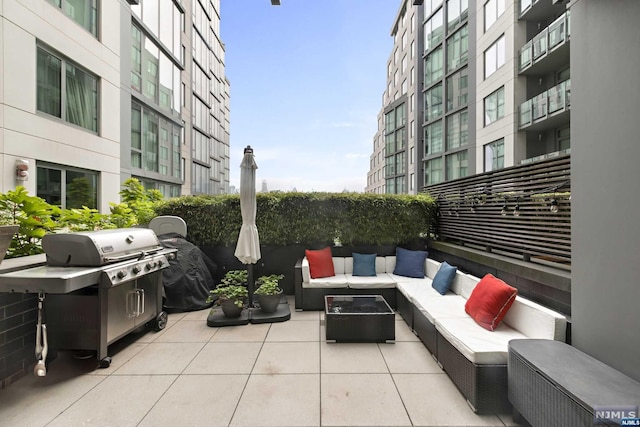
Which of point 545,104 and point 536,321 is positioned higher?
point 545,104

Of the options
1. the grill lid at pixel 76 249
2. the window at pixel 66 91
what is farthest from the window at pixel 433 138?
the grill lid at pixel 76 249

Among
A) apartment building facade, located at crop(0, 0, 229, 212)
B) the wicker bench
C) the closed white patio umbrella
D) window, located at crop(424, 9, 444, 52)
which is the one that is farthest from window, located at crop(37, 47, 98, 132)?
window, located at crop(424, 9, 444, 52)

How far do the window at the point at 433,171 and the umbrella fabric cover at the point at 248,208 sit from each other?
50.3ft

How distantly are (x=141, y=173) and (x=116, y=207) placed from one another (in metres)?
5.67

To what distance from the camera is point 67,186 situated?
6.54 meters

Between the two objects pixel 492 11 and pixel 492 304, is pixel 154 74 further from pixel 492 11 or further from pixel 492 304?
pixel 492 11

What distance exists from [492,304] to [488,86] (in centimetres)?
1362

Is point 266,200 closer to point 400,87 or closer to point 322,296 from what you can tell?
point 322,296

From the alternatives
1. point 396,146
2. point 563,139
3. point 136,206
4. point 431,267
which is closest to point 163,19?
point 136,206

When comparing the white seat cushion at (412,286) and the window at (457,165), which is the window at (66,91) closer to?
the white seat cushion at (412,286)

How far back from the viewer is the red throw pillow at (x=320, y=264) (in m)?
5.12

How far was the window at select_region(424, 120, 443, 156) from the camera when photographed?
57.5ft

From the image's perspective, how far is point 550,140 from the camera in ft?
35.8

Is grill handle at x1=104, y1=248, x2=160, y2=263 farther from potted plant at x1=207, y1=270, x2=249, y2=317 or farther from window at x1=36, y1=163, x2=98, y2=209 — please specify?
window at x1=36, y1=163, x2=98, y2=209
